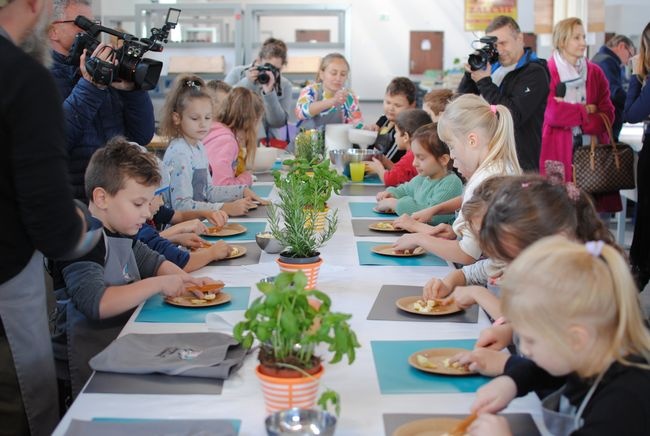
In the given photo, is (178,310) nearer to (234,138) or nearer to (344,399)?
(344,399)

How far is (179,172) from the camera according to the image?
10.0 feet

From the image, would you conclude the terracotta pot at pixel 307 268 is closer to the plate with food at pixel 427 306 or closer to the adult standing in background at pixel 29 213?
the plate with food at pixel 427 306

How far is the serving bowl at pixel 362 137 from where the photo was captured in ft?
14.2

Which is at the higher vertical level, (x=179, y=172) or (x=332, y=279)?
(x=179, y=172)

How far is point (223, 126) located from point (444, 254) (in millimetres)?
1654

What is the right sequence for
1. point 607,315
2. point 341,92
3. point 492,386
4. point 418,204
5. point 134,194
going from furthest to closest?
point 341,92, point 418,204, point 134,194, point 492,386, point 607,315

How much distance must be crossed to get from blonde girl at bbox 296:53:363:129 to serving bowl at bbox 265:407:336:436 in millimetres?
3576

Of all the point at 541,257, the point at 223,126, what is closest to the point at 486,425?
the point at 541,257

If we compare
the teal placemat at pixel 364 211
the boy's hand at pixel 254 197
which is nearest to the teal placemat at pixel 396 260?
the teal placemat at pixel 364 211

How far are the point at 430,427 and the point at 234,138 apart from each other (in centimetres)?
257

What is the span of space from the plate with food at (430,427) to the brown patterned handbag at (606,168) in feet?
12.1

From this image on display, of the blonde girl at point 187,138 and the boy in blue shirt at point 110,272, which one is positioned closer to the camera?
the boy in blue shirt at point 110,272

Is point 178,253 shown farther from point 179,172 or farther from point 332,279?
point 179,172

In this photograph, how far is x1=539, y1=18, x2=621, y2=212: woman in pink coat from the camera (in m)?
4.59
